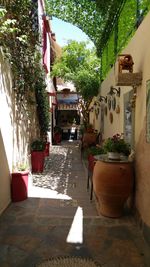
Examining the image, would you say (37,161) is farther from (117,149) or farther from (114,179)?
(114,179)

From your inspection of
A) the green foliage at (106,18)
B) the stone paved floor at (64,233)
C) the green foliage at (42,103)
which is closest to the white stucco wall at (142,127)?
the stone paved floor at (64,233)

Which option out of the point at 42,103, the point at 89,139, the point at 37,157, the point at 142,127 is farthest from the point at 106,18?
the point at 142,127

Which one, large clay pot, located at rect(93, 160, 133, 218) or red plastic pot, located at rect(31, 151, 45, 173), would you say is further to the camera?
red plastic pot, located at rect(31, 151, 45, 173)

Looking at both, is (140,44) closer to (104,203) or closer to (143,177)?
(143,177)

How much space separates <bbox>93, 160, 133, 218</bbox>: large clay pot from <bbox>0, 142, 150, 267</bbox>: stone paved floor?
21 centimetres

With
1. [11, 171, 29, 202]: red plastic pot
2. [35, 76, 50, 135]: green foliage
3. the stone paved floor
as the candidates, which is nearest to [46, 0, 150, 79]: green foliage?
[35, 76, 50, 135]: green foliage

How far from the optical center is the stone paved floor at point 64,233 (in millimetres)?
3191

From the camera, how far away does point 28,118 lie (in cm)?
700

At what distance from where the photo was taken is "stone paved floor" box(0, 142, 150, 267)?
319 centimetres

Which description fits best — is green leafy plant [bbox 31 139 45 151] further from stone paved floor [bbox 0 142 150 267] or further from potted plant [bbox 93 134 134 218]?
potted plant [bbox 93 134 134 218]

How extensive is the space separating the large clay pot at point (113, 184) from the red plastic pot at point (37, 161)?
3.41 metres

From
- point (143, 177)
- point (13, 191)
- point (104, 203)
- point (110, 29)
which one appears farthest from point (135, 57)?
point (110, 29)

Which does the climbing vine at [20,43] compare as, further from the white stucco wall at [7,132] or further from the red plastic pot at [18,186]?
the red plastic pot at [18,186]

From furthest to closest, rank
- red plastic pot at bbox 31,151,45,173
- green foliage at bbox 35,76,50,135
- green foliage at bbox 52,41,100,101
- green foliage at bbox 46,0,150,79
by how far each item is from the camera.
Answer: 1. green foliage at bbox 52,41,100,101
2. green foliage at bbox 35,76,50,135
3. red plastic pot at bbox 31,151,45,173
4. green foliage at bbox 46,0,150,79
